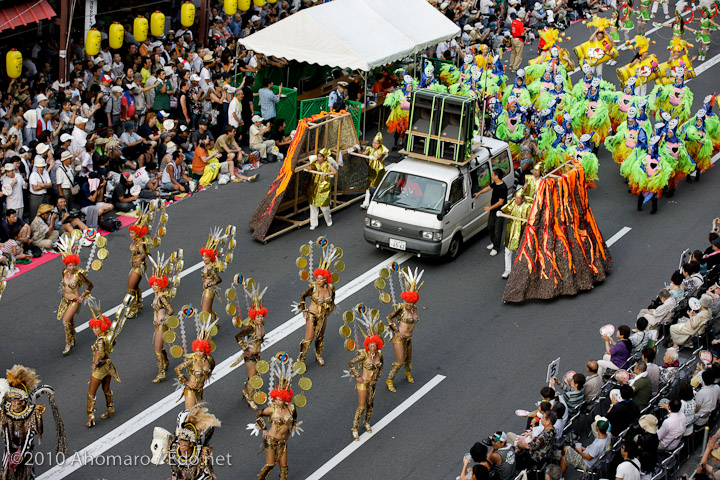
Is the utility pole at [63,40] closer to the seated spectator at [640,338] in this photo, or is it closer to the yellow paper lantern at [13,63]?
the yellow paper lantern at [13,63]

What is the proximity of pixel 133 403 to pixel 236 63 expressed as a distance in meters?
12.2

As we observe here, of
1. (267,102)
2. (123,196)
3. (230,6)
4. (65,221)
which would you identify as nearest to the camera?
(65,221)

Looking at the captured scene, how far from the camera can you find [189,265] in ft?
67.0

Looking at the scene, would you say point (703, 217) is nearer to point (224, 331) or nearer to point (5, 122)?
point (224, 331)

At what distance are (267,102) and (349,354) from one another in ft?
31.1

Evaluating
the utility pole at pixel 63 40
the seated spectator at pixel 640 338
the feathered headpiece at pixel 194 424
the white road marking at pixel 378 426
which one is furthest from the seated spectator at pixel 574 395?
the utility pole at pixel 63 40

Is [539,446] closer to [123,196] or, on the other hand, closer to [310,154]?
[310,154]

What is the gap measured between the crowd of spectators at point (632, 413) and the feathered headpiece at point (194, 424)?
123 inches

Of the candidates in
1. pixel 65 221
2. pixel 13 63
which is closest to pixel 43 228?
pixel 65 221

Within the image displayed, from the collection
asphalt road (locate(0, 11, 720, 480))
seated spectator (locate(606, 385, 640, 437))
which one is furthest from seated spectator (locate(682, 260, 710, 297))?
seated spectator (locate(606, 385, 640, 437))

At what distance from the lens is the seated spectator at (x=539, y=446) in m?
13.9

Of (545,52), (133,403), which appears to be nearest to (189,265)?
(133,403)

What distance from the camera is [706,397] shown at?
14953 millimetres

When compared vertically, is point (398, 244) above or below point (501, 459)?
below
